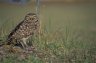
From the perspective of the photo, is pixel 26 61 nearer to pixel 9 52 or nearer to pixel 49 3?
pixel 9 52

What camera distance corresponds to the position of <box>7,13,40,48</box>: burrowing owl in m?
9.64

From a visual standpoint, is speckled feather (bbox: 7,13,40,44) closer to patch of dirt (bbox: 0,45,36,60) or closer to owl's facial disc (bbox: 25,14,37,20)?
owl's facial disc (bbox: 25,14,37,20)

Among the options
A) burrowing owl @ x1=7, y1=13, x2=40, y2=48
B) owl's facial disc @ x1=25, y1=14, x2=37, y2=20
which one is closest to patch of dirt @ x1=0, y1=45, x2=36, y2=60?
burrowing owl @ x1=7, y1=13, x2=40, y2=48

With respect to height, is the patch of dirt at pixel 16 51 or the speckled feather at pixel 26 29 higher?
the speckled feather at pixel 26 29

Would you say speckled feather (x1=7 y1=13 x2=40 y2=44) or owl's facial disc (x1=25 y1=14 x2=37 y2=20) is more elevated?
owl's facial disc (x1=25 y1=14 x2=37 y2=20)

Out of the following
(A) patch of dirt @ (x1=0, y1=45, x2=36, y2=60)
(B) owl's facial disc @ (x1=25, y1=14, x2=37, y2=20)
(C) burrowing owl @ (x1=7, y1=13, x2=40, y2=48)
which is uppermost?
(B) owl's facial disc @ (x1=25, y1=14, x2=37, y2=20)

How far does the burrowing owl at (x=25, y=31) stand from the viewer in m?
9.64

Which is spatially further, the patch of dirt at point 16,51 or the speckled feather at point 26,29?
the speckled feather at point 26,29

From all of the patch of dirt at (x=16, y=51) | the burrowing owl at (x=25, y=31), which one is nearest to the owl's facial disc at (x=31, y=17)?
the burrowing owl at (x=25, y=31)

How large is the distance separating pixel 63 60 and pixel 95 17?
34.2 ft

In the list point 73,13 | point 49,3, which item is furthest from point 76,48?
point 49,3

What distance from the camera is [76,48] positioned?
9883 millimetres

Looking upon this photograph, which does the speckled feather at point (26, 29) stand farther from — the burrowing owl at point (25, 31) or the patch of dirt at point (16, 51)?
the patch of dirt at point (16, 51)

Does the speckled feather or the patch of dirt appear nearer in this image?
the patch of dirt
